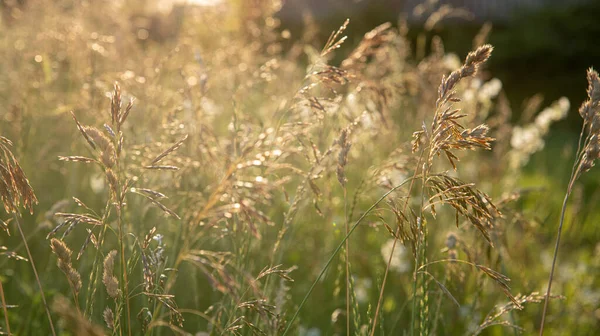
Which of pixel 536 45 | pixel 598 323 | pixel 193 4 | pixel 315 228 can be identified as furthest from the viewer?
pixel 536 45

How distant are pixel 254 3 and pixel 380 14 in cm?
1130

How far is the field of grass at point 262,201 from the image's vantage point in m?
1.28

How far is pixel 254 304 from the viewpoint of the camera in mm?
1224

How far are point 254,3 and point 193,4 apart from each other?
32.9 inches

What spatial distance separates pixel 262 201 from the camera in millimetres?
1355

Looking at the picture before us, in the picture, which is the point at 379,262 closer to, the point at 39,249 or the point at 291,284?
the point at 291,284

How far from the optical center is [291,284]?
2.72 meters

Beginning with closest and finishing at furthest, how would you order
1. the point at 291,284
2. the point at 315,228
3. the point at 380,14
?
the point at 291,284
the point at 315,228
the point at 380,14

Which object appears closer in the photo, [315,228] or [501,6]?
[315,228]

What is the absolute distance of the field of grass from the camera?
128cm

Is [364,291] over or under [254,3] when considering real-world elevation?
under

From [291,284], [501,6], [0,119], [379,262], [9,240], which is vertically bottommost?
[9,240]

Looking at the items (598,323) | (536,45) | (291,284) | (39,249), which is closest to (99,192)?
(39,249)

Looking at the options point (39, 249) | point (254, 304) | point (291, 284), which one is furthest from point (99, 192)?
point (254, 304)
